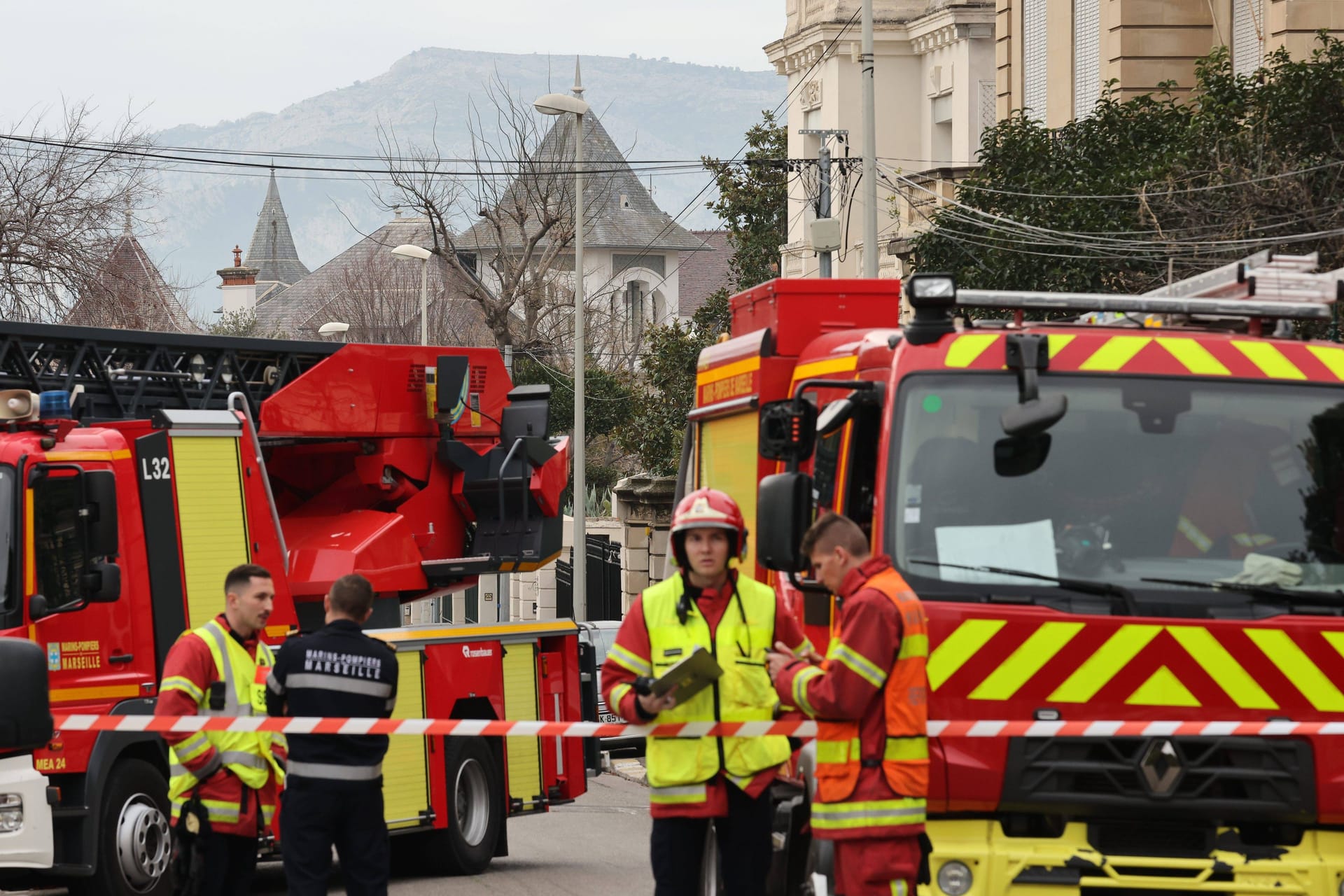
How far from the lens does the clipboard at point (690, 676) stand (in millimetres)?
6965

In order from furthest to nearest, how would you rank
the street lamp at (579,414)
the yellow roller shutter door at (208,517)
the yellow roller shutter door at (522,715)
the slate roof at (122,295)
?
the slate roof at (122,295)
the street lamp at (579,414)
the yellow roller shutter door at (522,715)
the yellow roller shutter door at (208,517)

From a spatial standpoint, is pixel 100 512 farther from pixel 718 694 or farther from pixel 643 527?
pixel 643 527

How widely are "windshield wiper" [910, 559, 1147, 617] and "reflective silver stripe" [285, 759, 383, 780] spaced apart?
8.01ft

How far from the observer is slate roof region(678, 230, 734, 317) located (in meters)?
94.1

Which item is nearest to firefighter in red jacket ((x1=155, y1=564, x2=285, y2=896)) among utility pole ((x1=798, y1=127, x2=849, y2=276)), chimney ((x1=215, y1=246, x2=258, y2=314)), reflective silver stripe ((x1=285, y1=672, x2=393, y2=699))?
reflective silver stripe ((x1=285, y1=672, x2=393, y2=699))

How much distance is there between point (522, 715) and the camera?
13539 millimetres

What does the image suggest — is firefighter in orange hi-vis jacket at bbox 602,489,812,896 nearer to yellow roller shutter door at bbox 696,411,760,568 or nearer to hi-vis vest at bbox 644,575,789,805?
hi-vis vest at bbox 644,575,789,805

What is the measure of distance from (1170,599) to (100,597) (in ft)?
20.6

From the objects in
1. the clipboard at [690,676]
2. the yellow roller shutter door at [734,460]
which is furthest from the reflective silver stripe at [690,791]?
the yellow roller shutter door at [734,460]

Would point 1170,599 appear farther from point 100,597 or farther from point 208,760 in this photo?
point 100,597

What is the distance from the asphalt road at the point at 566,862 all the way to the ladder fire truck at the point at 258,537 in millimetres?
328

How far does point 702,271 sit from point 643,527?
223 ft

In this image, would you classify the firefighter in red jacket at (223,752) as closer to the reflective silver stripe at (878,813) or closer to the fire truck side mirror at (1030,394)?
the reflective silver stripe at (878,813)

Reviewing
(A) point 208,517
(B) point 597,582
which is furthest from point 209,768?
(B) point 597,582
